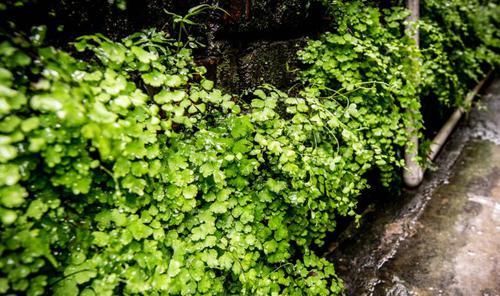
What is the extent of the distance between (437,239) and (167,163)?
2.90m

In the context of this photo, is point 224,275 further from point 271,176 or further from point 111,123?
point 111,123

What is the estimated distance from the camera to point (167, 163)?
203 cm

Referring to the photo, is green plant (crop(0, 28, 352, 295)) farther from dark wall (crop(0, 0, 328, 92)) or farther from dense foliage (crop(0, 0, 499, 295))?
A: dark wall (crop(0, 0, 328, 92))

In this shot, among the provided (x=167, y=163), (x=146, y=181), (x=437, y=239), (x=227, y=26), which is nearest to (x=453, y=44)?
(x=437, y=239)

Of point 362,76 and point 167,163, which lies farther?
point 362,76

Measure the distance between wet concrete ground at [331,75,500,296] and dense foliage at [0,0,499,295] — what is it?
2.69 feet

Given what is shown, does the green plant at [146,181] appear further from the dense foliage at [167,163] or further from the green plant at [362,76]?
the green plant at [362,76]

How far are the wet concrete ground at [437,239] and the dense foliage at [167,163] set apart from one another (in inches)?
32.3

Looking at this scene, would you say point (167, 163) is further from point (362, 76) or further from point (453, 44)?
point (453, 44)

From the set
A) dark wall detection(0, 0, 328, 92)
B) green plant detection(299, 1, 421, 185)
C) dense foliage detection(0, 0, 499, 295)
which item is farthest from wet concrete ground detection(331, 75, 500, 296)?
dark wall detection(0, 0, 328, 92)

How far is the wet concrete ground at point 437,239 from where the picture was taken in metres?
2.94

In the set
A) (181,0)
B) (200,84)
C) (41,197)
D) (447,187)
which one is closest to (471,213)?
(447,187)

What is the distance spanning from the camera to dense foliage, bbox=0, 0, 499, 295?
4.81ft

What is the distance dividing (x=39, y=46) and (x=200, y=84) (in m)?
1.02
